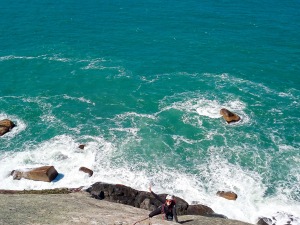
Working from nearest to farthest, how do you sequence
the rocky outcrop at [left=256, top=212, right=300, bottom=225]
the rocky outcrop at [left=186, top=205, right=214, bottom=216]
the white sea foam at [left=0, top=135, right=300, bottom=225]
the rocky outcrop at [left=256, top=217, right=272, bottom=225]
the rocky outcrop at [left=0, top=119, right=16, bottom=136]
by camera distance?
the rocky outcrop at [left=256, top=217, right=272, bottom=225], the rocky outcrop at [left=256, top=212, right=300, bottom=225], the rocky outcrop at [left=186, top=205, right=214, bottom=216], the white sea foam at [left=0, top=135, right=300, bottom=225], the rocky outcrop at [left=0, top=119, right=16, bottom=136]

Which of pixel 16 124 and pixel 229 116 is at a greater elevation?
pixel 229 116

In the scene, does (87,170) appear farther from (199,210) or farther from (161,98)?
(161,98)

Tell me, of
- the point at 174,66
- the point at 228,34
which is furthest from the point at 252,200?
the point at 228,34

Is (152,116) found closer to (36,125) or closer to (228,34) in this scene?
(36,125)

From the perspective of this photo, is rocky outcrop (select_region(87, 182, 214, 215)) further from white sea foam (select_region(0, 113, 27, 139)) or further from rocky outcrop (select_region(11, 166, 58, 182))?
white sea foam (select_region(0, 113, 27, 139))

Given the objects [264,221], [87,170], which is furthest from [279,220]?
[87,170]

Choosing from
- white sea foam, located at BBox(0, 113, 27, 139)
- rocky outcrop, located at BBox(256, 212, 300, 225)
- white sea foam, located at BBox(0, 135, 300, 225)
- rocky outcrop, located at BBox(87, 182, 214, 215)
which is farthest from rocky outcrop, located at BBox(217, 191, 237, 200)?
white sea foam, located at BBox(0, 113, 27, 139)

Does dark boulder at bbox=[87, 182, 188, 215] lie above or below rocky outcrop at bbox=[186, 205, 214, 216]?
above
